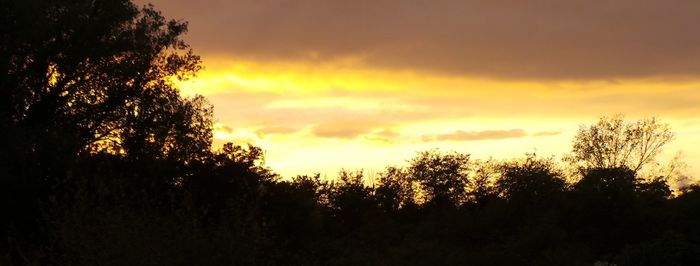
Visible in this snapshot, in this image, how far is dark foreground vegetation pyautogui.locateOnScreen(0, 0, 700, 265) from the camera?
14.0m

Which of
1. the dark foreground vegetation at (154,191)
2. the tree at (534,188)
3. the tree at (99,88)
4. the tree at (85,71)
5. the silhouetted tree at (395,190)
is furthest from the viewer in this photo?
the silhouetted tree at (395,190)

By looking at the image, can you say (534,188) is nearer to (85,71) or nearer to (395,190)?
(395,190)

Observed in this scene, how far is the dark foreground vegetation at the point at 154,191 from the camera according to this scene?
14.0m

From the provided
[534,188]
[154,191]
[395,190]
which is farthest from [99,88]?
[395,190]

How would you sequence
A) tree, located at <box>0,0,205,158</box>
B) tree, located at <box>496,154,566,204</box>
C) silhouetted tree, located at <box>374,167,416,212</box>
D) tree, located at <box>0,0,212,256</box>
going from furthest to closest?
silhouetted tree, located at <box>374,167,416,212</box> < tree, located at <box>496,154,566,204</box> < tree, located at <box>0,0,205,158</box> < tree, located at <box>0,0,212,256</box>

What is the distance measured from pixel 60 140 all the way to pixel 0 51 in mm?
5125

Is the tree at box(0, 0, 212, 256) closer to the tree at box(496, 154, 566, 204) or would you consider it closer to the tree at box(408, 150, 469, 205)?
the tree at box(496, 154, 566, 204)

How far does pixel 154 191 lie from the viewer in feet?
78.2

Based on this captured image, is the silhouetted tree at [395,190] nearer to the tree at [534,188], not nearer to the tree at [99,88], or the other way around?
the tree at [534,188]

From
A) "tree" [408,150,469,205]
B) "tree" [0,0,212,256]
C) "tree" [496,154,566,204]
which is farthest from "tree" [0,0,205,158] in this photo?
"tree" [408,150,469,205]

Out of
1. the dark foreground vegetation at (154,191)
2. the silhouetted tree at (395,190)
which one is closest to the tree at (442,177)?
the silhouetted tree at (395,190)

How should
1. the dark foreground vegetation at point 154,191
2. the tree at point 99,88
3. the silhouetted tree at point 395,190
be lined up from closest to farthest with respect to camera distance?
the dark foreground vegetation at point 154,191
the tree at point 99,88
the silhouetted tree at point 395,190

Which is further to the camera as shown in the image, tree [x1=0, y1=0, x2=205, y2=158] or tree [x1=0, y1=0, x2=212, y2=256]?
tree [x1=0, y1=0, x2=205, y2=158]

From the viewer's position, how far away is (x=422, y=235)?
179 ft
